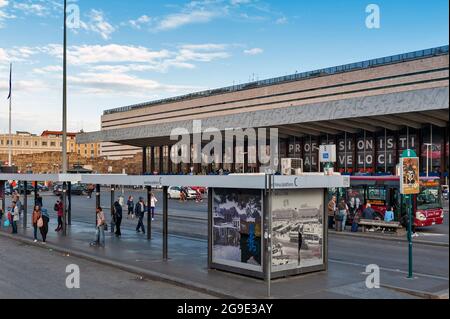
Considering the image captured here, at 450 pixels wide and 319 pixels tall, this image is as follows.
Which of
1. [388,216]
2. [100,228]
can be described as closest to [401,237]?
[388,216]

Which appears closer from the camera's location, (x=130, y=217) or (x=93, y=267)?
(x=93, y=267)

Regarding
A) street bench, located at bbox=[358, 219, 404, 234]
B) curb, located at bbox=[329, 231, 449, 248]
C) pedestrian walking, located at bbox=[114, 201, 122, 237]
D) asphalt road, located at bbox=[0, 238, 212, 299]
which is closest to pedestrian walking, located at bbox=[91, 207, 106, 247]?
asphalt road, located at bbox=[0, 238, 212, 299]

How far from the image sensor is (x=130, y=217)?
111ft

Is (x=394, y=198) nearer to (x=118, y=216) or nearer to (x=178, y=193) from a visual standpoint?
(x=118, y=216)

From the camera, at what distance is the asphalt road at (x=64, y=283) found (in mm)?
12172

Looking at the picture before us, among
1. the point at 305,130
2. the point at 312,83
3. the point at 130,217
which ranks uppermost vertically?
the point at 312,83

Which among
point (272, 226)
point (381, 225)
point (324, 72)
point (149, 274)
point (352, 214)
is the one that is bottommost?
point (149, 274)

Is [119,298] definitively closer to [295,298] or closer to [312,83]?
[295,298]

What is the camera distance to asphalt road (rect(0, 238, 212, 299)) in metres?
12.2

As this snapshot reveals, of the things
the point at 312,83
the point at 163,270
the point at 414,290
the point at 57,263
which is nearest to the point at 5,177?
the point at 57,263

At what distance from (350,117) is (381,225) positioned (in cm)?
1843

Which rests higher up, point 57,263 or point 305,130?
point 305,130

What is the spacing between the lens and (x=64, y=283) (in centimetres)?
1348
